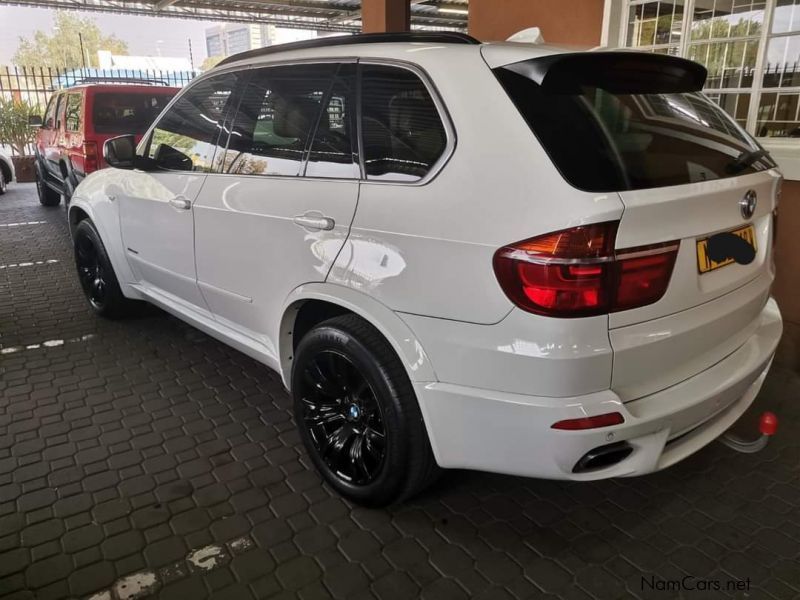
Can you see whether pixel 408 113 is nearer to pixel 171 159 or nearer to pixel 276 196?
pixel 276 196

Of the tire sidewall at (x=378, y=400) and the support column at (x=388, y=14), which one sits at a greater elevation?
the support column at (x=388, y=14)

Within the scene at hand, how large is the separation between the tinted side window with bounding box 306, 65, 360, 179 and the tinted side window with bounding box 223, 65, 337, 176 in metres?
0.06

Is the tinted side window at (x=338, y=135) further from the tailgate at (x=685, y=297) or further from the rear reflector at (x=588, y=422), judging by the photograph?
the rear reflector at (x=588, y=422)

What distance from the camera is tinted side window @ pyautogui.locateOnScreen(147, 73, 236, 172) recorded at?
10.8 ft

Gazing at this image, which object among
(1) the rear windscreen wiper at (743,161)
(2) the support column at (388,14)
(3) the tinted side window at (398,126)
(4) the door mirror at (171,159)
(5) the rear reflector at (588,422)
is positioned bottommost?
(5) the rear reflector at (588,422)

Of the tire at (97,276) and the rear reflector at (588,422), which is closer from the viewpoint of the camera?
the rear reflector at (588,422)

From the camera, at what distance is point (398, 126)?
234cm

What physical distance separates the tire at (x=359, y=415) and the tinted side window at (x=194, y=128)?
4.34 feet

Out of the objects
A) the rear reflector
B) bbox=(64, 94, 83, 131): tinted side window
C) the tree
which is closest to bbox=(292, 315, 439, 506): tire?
the rear reflector

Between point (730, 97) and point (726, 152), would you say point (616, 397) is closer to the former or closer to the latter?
point (726, 152)

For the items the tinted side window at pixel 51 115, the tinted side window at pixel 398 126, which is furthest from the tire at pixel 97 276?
the tinted side window at pixel 51 115

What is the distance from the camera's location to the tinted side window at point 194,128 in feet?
10.8

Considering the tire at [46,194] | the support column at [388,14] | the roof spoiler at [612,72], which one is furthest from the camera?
the tire at [46,194]

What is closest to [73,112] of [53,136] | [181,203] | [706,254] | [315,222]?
[53,136]
